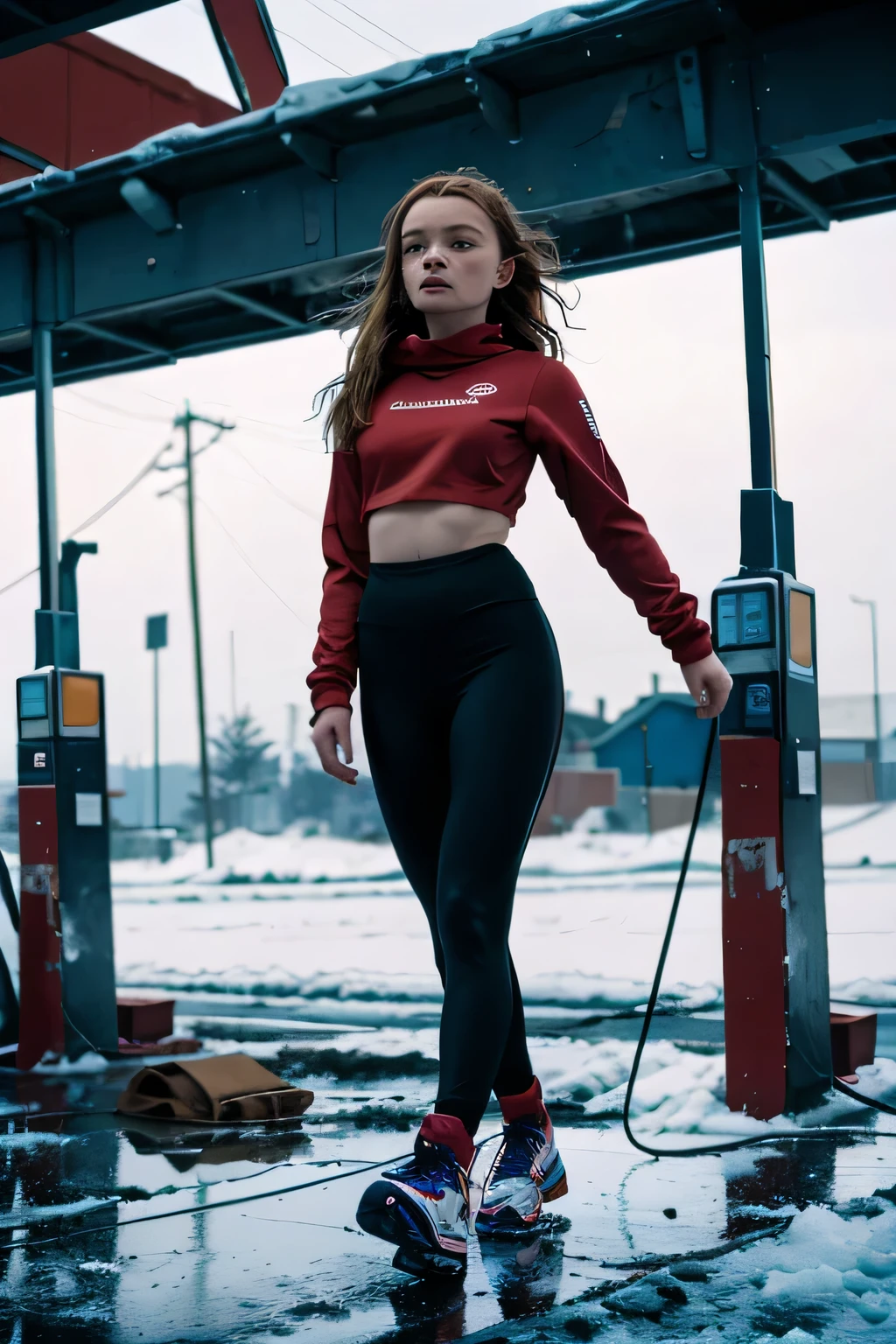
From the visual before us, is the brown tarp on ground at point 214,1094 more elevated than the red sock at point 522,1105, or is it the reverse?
the red sock at point 522,1105

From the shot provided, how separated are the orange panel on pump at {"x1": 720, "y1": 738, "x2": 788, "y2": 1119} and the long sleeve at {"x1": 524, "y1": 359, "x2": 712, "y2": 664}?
1.23 m

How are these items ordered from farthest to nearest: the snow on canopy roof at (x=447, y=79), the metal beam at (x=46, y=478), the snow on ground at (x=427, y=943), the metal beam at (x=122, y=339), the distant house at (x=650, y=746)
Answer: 1. the distant house at (x=650, y=746)
2. the snow on ground at (x=427, y=943)
3. the metal beam at (x=122, y=339)
4. the metal beam at (x=46, y=478)
5. the snow on canopy roof at (x=447, y=79)

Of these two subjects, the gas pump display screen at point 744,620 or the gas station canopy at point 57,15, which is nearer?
the gas pump display screen at point 744,620

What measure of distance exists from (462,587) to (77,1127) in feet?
6.95

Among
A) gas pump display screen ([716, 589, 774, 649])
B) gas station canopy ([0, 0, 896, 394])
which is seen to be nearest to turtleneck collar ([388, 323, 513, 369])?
gas station canopy ([0, 0, 896, 394])

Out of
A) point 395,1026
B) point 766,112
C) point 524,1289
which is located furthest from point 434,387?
point 395,1026

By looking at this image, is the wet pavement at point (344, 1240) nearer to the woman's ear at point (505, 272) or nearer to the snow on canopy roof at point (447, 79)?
the woman's ear at point (505, 272)

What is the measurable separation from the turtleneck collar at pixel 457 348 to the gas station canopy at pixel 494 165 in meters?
0.71

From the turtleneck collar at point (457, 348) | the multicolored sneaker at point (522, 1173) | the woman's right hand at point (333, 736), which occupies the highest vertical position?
Answer: the turtleneck collar at point (457, 348)

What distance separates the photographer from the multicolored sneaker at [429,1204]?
187 cm

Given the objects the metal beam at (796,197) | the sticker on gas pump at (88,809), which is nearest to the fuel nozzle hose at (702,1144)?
the metal beam at (796,197)

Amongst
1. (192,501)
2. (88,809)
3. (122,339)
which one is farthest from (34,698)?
(192,501)

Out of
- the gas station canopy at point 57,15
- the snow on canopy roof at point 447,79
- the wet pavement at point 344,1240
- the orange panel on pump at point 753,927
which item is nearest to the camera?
the wet pavement at point 344,1240

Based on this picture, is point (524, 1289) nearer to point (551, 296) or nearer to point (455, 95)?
point (551, 296)
